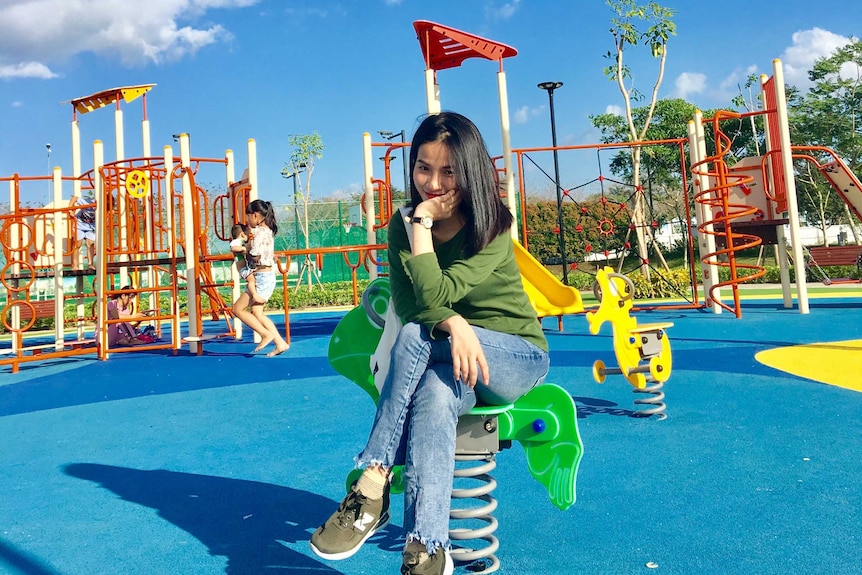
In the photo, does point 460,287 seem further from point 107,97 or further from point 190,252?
point 107,97

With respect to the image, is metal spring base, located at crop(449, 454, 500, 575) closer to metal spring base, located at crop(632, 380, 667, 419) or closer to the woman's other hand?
the woman's other hand

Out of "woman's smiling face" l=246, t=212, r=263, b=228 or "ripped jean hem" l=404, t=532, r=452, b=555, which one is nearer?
"ripped jean hem" l=404, t=532, r=452, b=555

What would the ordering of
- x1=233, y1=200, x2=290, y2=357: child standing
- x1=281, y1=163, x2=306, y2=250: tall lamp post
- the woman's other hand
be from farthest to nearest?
x1=281, y1=163, x2=306, y2=250: tall lamp post → x1=233, y1=200, x2=290, y2=357: child standing → the woman's other hand

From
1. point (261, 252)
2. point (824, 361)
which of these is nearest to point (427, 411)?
point (824, 361)

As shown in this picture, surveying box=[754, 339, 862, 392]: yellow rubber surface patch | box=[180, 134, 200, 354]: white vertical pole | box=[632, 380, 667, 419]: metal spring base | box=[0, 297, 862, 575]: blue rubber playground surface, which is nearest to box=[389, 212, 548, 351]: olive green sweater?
box=[0, 297, 862, 575]: blue rubber playground surface

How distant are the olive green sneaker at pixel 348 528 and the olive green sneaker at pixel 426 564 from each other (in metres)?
0.16

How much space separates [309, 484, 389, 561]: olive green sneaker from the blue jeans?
0.33 feet

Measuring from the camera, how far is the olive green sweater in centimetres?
185

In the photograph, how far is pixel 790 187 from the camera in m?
10.1

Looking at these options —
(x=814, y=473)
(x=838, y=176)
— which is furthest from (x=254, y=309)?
(x=838, y=176)

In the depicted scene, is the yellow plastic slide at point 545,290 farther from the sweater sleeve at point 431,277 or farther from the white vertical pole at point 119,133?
the white vertical pole at point 119,133

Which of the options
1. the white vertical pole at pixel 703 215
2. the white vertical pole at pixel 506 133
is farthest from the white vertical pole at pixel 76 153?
the white vertical pole at pixel 703 215

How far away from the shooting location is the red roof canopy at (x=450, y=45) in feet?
28.3

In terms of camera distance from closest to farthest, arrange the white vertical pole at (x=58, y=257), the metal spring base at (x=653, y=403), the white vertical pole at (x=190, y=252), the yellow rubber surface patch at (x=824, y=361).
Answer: the metal spring base at (x=653, y=403), the yellow rubber surface patch at (x=824, y=361), the white vertical pole at (x=190, y=252), the white vertical pole at (x=58, y=257)
